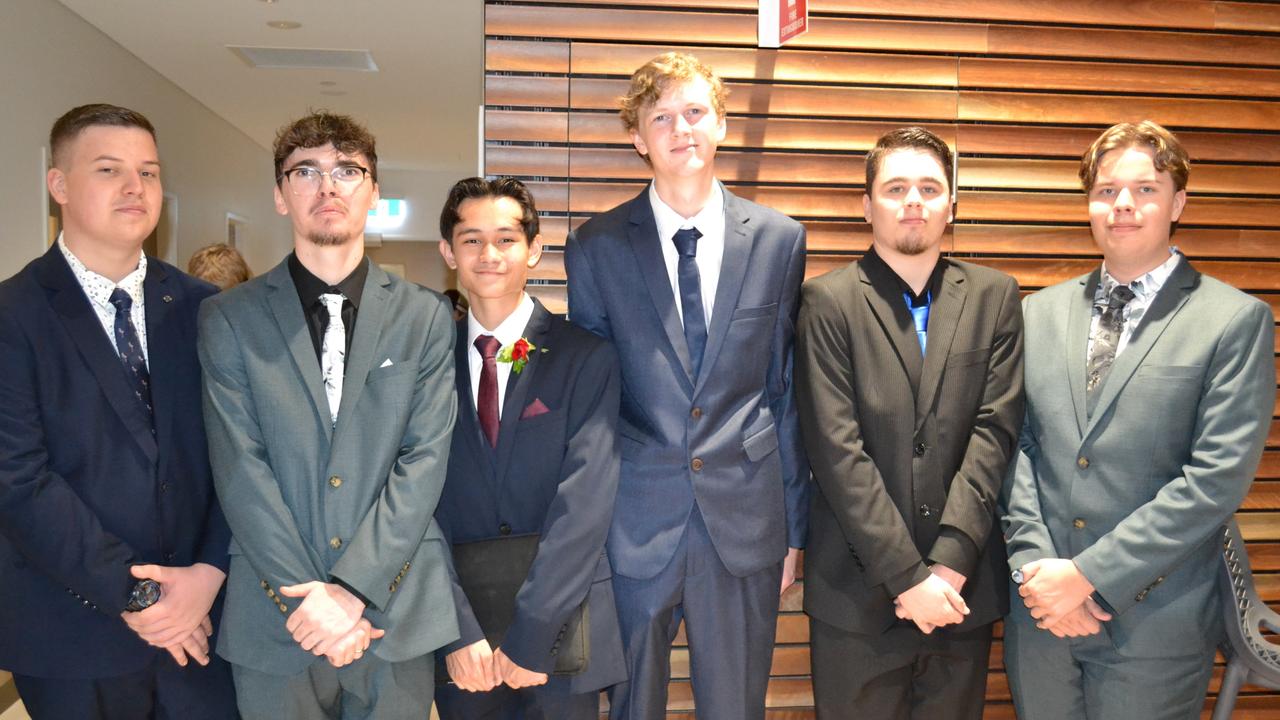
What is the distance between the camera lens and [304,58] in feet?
26.8

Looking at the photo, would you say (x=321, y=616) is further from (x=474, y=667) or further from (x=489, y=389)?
(x=489, y=389)

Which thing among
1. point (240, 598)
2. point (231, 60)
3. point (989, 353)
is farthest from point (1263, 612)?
point (231, 60)

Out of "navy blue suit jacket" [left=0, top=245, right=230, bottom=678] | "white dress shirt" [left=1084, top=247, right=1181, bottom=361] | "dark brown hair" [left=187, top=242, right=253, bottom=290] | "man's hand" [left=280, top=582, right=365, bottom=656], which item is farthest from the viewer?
"dark brown hair" [left=187, top=242, right=253, bottom=290]

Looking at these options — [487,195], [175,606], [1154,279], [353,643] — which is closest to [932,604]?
[1154,279]

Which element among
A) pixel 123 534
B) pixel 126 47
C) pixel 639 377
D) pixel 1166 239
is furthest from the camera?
pixel 126 47

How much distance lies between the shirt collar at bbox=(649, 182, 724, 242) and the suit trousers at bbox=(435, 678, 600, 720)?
4.25 feet

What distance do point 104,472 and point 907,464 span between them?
2159 millimetres

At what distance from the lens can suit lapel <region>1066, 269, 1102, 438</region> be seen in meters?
2.79

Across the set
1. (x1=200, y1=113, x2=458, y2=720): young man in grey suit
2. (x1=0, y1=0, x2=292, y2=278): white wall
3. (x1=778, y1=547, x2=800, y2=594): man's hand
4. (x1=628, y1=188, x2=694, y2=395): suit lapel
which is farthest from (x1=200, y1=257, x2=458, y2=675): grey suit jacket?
(x1=0, y1=0, x2=292, y2=278): white wall

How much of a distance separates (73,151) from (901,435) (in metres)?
2.44

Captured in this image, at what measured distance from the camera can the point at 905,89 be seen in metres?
3.86

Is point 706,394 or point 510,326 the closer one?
point 706,394

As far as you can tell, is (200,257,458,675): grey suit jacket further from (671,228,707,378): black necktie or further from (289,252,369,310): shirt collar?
(671,228,707,378): black necktie

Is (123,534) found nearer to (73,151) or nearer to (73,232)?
(73,232)
